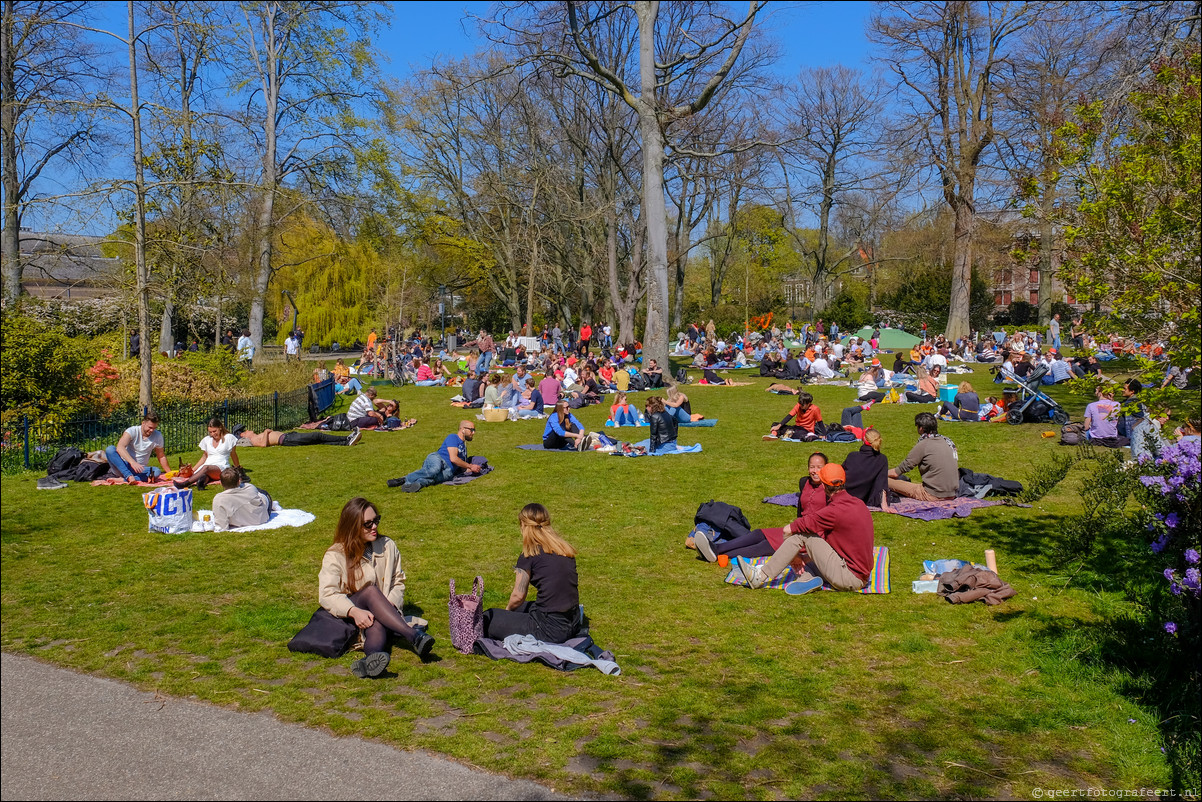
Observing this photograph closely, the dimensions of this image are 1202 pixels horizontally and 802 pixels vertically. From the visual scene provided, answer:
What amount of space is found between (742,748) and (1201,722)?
2564 mm

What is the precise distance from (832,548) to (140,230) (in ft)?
39.0

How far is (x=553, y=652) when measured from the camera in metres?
6.10

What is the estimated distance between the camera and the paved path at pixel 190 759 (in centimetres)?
427

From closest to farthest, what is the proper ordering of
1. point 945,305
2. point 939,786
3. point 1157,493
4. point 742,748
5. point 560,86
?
point 939,786
point 742,748
point 1157,493
point 560,86
point 945,305

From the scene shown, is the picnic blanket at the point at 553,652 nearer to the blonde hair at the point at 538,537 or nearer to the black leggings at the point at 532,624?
the black leggings at the point at 532,624

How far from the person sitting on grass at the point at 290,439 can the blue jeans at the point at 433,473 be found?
4184mm

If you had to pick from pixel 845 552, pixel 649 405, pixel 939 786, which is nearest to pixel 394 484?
pixel 649 405

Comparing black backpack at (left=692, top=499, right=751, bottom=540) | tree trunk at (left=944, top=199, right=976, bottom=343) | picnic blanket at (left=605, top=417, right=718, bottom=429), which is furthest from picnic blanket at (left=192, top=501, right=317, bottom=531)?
tree trunk at (left=944, top=199, right=976, bottom=343)

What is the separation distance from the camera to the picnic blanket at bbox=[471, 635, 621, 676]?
605 centimetres

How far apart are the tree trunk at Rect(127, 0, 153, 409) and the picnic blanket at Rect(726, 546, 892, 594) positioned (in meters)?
10.3

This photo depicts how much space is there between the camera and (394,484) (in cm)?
1212

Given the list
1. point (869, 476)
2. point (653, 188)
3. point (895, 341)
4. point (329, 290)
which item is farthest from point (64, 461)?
point (329, 290)

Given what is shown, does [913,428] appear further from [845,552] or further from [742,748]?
[742,748]

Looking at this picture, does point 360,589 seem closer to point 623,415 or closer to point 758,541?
point 758,541
